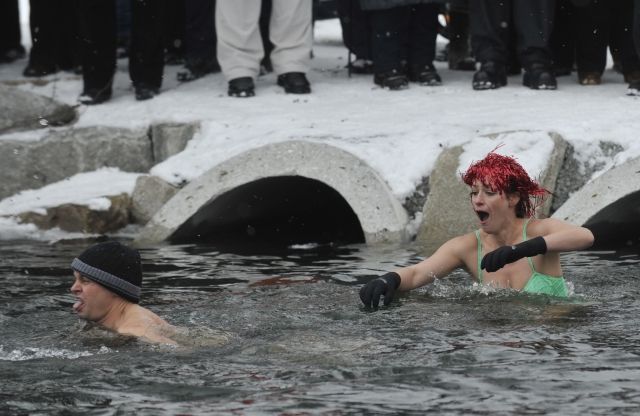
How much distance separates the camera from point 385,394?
18.8 feet

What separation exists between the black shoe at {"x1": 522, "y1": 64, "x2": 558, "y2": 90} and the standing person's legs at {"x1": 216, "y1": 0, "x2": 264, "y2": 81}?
7.66 ft

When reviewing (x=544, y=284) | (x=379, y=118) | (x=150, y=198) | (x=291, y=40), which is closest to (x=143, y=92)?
(x=291, y=40)

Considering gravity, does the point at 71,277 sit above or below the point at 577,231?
below

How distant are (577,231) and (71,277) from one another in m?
3.51

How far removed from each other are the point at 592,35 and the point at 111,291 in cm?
621

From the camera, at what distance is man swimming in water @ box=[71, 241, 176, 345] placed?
22.8 feet

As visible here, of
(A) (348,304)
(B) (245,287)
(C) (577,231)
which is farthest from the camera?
(B) (245,287)

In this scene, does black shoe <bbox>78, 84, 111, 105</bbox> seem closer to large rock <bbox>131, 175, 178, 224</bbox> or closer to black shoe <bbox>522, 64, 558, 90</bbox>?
large rock <bbox>131, 175, 178, 224</bbox>

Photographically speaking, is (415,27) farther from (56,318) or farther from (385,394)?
(385,394)

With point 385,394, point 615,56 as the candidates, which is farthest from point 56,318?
point 615,56

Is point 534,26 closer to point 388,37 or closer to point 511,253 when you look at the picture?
point 388,37

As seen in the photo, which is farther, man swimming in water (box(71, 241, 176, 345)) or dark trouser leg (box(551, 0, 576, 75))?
dark trouser leg (box(551, 0, 576, 75))

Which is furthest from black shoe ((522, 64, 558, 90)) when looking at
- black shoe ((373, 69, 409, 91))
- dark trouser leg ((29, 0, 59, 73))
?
dark trouser leg ((29, 0, 59, 73))

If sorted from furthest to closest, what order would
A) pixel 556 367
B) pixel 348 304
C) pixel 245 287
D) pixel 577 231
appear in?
pixel 245 287 → pixel 348 304 → pixel 577 231 → pixel 556 367
